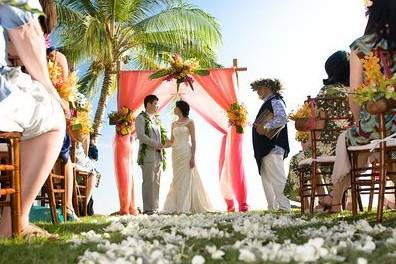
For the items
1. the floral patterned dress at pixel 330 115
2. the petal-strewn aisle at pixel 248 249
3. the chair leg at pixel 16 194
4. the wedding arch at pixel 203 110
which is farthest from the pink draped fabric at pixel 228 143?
the chair leg at pixel 16 194

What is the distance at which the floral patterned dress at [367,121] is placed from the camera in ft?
14.0

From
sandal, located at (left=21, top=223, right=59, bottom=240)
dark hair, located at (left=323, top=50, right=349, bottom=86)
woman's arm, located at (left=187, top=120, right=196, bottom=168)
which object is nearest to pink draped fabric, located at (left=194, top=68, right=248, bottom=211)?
woman's arm, located at (left=187, top=120, right=196, bottom=168)

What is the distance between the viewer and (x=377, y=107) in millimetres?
3748

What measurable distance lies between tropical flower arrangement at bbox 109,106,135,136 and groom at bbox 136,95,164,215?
1276mm

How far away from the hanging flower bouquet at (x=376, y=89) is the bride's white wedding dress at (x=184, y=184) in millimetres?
6953

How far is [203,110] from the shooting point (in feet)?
41.3

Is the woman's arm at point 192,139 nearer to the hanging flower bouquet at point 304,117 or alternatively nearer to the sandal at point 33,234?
the hanging flower bouquet at point 304,117

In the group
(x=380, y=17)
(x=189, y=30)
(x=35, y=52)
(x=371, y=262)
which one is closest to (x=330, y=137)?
(x=380, y=17)

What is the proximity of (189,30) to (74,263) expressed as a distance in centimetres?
1753

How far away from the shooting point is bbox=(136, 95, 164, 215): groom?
390 inches

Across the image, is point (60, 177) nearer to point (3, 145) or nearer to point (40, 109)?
point (3, 145)

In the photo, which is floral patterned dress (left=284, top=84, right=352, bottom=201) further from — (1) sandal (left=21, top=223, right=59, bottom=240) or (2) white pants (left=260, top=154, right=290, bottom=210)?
(1) sandal (left=21, top=223, right=59, bottom=240)

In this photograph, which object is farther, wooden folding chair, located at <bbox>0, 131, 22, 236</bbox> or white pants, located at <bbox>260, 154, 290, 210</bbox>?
white pants, located at <bbox>260, 154, 290, 210</bbox>

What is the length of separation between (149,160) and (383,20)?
6386mm
